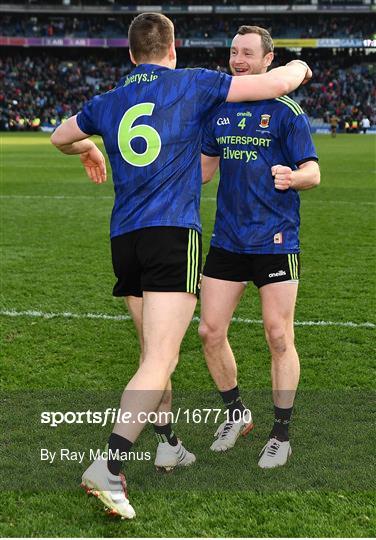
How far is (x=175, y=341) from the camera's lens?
358cm

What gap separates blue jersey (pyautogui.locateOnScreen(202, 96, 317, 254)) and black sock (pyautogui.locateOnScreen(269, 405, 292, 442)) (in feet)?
3.01

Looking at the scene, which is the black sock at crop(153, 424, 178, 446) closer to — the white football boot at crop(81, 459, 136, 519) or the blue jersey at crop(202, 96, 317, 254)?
the white football boot at crop(81, 459, 136, 519)

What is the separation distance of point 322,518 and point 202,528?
0.55 m

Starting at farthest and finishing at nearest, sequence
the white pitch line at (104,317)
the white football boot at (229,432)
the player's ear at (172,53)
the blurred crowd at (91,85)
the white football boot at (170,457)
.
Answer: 1. the blurred crowd at (91,85)
2. the white pitch line at (104,317)
3. the white football boot at (229,432)
4. the white football boot at (170,457)
5. the player's ear at (172,53)

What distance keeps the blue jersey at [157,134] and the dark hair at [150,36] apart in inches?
2.5

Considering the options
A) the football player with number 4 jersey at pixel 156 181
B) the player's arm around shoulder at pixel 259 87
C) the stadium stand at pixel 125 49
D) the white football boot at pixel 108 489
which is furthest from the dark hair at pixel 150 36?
the stadium stand at pixel 125 49

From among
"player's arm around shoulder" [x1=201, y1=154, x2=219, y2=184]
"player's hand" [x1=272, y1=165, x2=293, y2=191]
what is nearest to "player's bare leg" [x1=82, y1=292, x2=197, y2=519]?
"player's hand" [x1=272, y1=165, x2=293, y2=191]

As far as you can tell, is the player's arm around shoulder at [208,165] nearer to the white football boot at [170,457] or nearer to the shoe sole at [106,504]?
the white football boot at [170,457]

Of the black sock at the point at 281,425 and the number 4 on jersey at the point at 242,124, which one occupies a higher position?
the number 4 on jersey at the point at 242,124

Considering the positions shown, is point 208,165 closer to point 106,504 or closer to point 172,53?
point 172,53

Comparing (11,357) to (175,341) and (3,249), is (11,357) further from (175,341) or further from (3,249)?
(3,249)

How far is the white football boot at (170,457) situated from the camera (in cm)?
404

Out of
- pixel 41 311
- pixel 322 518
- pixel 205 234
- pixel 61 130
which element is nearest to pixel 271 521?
pixel 322 518

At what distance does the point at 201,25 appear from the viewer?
216 ft
